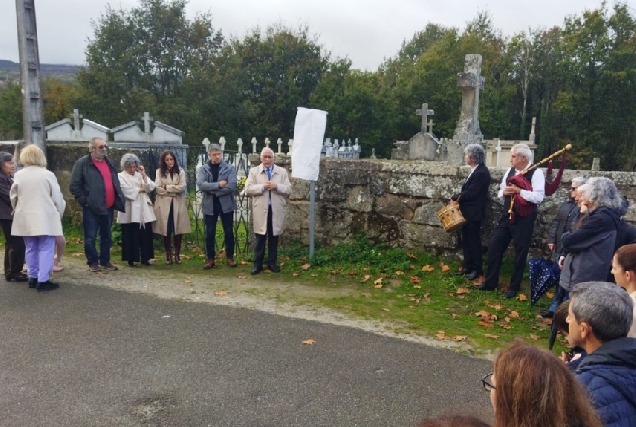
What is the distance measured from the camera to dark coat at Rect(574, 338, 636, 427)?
198 centimetres

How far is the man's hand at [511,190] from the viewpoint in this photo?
224 inches

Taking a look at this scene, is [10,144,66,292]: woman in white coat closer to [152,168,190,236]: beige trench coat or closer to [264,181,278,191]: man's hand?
[152,168,190,236]: beige trench coat

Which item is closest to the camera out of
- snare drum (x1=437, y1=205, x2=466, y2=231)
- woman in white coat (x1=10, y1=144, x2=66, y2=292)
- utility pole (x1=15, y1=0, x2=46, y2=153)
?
woman in white coat (x1=10, y1=144, x2=66, y2=292)

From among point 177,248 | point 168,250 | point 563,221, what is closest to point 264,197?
point 177,248

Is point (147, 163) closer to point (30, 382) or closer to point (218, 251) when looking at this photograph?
point (218, 251)

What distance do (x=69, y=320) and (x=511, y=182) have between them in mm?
4873

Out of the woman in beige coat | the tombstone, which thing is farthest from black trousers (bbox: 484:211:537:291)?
the tombstone

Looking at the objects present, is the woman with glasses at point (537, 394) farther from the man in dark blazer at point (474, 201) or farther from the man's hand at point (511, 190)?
the man in dark blazer at point (474, 201)

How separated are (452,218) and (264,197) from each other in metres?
2.44

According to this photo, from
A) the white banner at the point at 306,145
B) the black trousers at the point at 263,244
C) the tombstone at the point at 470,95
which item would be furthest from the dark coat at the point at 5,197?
the tombstone at the point at 470,95

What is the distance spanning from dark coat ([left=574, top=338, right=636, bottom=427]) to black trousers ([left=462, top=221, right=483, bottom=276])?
4062mm

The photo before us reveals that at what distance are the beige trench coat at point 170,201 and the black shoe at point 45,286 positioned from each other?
1660 millimetres

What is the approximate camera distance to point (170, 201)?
24.0 ft

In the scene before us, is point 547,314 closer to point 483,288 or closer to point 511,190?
point 483,288
